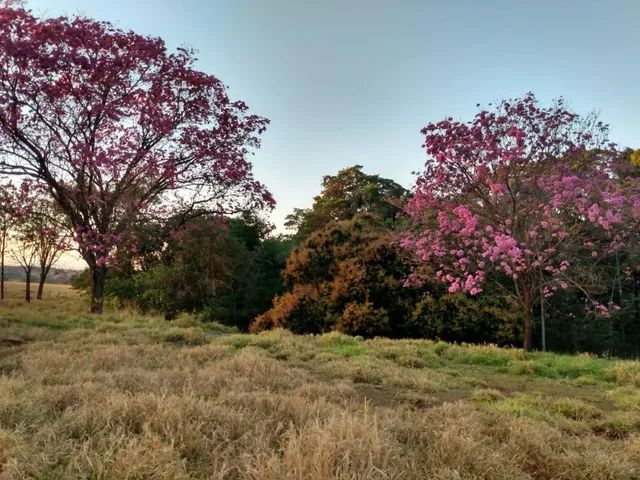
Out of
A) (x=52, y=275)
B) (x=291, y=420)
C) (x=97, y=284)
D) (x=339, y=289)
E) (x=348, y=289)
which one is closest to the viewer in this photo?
(x=291, y=420)

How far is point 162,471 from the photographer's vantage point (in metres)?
2.25

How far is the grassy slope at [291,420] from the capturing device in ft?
7.75

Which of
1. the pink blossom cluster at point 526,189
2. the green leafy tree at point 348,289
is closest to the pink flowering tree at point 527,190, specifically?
the pink blossom cluster at point 526,189

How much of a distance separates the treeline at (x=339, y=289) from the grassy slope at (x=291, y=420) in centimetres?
654

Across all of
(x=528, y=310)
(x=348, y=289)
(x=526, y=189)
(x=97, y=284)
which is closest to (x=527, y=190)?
(x=526, y=189)

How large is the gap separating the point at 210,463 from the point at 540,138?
8.56m

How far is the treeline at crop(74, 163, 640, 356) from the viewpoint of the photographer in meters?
14.7

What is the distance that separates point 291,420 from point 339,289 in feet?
38.8

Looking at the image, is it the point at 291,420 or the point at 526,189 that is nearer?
the point at 291,420

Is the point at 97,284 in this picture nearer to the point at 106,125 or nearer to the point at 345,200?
the point at 106,125

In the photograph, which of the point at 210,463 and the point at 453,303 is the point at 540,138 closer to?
the point at 453,303

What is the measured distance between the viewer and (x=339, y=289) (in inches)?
588

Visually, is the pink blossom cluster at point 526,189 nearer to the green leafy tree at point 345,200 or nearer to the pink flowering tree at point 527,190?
the pink flowering tree at point 527,190

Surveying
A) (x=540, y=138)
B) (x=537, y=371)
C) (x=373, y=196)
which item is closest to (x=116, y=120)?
(x=540, y=138)
